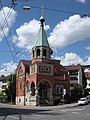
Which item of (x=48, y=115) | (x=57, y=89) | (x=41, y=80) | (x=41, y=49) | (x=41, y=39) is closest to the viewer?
(x=48, y=115)

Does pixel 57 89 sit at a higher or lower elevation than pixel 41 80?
lower

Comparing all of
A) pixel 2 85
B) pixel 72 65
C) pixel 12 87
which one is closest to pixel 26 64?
pixel 12 87

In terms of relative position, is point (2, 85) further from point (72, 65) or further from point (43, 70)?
point (43, 70)

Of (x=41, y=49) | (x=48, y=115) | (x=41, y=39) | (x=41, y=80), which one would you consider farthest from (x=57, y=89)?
(x=48, y=115)

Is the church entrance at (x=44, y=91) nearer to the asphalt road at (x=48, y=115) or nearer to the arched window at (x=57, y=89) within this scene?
the arched window at (x=57, y=89)

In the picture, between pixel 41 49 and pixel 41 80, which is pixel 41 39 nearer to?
pixel 41 49

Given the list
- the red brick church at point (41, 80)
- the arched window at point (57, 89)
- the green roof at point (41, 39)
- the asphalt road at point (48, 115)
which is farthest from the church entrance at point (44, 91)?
the asphalt road at point (48, 115)

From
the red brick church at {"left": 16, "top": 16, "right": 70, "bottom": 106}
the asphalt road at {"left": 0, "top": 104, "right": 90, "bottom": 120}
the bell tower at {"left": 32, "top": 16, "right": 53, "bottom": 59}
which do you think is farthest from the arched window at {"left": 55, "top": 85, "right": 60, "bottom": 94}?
the asphalt road at {"left": 0, "top": 104, "right": 90, "bottom": 120}

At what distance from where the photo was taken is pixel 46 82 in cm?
7138

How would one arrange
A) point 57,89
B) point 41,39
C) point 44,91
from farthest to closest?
point 41,39
point 57,89
point 44,91

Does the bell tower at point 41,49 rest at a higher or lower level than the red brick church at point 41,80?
higher

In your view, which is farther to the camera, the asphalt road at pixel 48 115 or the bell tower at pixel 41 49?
the bell tower at pixel 41 49

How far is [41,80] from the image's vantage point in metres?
69.7

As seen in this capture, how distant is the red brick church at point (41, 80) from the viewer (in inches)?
2749
